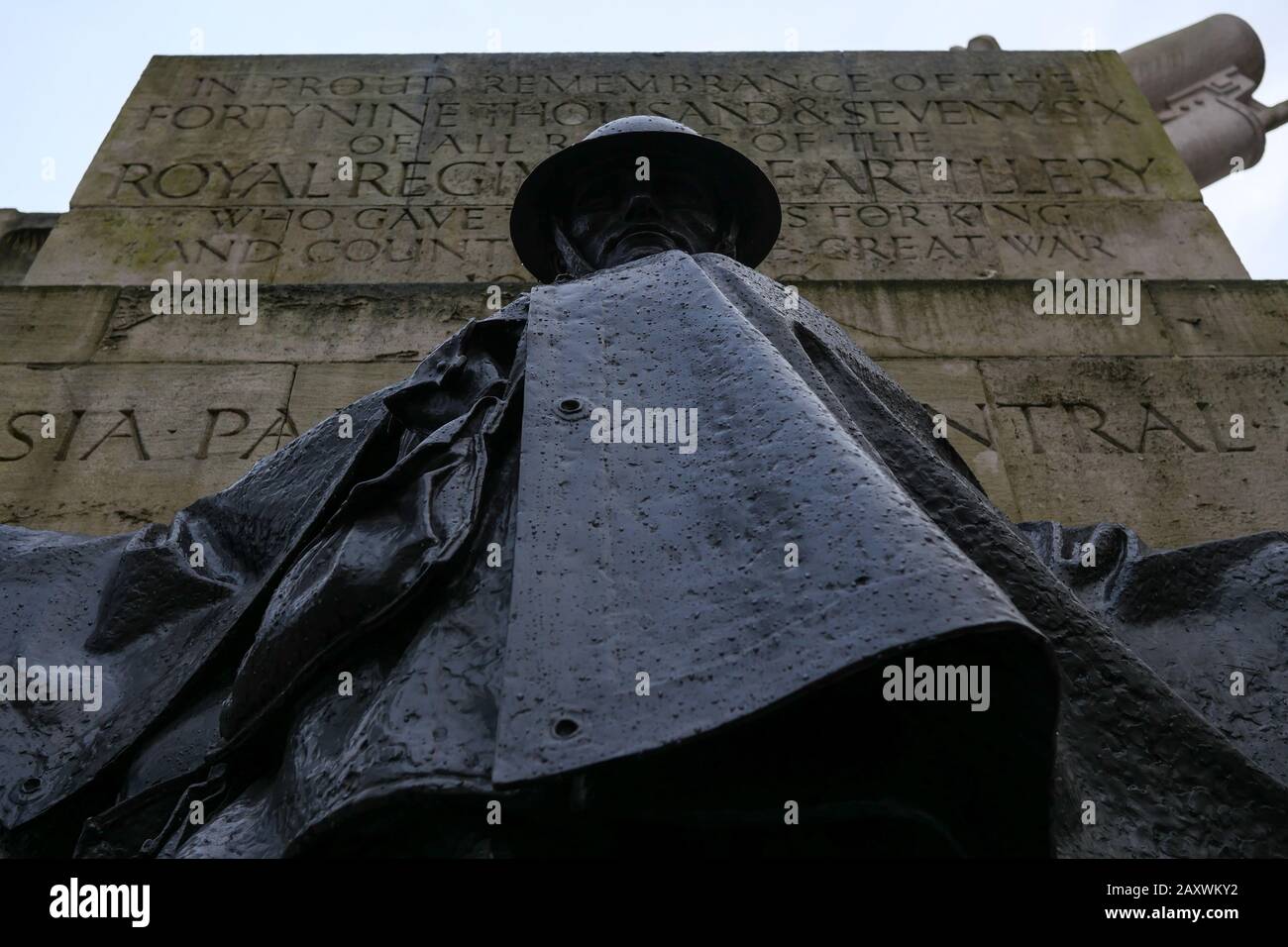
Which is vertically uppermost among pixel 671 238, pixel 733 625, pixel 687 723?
pixel 671 238

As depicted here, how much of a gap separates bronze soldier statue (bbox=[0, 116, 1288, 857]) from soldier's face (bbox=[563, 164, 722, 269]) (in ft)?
2.02

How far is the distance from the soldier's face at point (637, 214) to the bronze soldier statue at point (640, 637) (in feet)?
2.02

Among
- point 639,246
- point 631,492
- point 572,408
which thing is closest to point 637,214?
point 639,246

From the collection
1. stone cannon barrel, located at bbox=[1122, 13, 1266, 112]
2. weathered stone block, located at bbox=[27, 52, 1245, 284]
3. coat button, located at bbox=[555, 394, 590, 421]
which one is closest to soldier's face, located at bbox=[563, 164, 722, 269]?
coat button, located at bbox=[555, 394, 590, 421]

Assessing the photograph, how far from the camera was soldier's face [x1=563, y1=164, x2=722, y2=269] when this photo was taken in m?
4.16

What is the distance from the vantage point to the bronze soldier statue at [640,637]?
185cm

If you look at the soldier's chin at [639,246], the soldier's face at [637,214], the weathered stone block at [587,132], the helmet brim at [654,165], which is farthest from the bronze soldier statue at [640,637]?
the weathered stone block at [587,132]

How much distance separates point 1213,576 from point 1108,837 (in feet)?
3.84

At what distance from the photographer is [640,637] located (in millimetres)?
1946

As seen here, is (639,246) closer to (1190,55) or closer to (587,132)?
(587,132)

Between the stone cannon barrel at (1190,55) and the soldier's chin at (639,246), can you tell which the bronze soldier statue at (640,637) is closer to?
the soldier's chin at (639,246)

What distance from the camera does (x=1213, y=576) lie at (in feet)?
10.7
